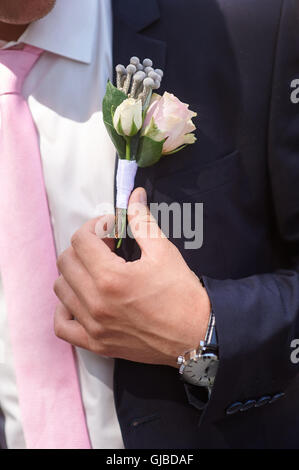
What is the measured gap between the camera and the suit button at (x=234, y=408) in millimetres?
1184

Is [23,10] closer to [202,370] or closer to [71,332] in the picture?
[71,332]

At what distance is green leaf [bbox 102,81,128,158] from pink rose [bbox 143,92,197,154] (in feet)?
0.20

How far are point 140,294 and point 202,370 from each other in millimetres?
222

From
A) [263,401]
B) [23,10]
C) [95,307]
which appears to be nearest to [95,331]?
[95,307]

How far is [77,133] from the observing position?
1272 millimetres

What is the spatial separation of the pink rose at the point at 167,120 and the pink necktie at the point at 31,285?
0.32 meters

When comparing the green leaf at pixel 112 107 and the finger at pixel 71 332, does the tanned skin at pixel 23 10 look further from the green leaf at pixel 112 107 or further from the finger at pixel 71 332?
the finger at pixel 71 332

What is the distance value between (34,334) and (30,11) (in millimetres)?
759

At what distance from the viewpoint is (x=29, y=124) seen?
1.23 meters

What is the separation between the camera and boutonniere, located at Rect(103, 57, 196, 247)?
3.44 feet

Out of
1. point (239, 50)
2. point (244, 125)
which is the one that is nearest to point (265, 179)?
point (244, 125)

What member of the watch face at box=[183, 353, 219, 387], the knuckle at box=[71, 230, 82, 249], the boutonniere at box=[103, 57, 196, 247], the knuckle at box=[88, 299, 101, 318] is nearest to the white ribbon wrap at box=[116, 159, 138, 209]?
the boutonniere at box=[103, 57, 196, 247]

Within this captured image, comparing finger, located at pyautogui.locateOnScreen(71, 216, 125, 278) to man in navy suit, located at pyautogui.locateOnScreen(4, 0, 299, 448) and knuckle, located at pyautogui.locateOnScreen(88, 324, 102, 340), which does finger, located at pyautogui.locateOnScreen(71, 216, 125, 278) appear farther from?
knuckle, located at pyautogui.locateOnScreen(88, 324, 102, 340)

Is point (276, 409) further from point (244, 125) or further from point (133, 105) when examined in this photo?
point (133, 105)
